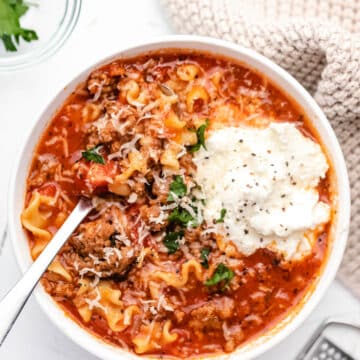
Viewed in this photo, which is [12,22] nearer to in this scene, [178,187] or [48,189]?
[48,189]

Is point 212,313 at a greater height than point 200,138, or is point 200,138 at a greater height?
point 200,138

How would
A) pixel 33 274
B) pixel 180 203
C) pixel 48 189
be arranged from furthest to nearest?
pixel 48 189, pixel 180 203, pixel 33 274

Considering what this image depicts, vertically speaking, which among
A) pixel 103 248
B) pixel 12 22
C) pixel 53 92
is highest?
pixel 12 22

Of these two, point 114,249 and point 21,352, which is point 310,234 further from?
point 21,352

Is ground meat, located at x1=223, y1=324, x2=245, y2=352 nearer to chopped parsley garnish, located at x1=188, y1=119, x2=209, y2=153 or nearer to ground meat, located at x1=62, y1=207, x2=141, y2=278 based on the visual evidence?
ground meat, located at x1=62, y1=207, x2=141, y2=278

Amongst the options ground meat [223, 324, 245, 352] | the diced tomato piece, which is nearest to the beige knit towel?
ground meat [223, 324, 245, 352]

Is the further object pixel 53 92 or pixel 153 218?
pixel 53 92

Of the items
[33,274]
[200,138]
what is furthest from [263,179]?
[33,274]
